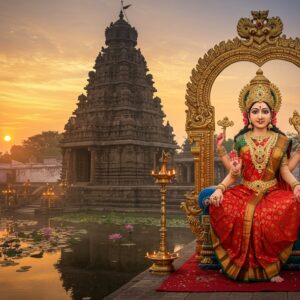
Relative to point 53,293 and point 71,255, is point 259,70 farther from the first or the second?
point 71,255

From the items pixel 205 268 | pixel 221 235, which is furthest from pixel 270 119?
pixel 205 268

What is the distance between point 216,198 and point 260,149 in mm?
996

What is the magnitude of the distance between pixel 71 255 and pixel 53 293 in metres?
3.06

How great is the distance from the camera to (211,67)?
23.7ft

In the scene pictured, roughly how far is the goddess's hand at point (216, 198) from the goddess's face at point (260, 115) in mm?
1179

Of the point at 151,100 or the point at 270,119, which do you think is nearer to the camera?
the point at 270,119

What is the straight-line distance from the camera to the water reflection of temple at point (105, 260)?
248 inches

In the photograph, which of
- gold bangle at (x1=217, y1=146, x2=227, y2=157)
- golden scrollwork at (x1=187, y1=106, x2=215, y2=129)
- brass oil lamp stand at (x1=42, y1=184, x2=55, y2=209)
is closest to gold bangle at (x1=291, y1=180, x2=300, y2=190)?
gold bangle at (x1=217, y1=146, x2=227, y2=157)

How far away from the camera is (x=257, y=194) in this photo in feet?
19.6

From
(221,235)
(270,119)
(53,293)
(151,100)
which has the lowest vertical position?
(53,293)

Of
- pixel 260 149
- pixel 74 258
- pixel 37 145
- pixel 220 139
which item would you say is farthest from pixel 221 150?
pixel 37 145

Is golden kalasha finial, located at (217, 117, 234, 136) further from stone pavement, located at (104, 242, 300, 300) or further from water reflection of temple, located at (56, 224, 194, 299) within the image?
water reflection of temple, located at (56, 224, 194, 299)

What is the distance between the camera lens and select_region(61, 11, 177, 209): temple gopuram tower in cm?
2447

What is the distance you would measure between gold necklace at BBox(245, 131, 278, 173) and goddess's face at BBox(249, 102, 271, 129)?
0.18 metres
